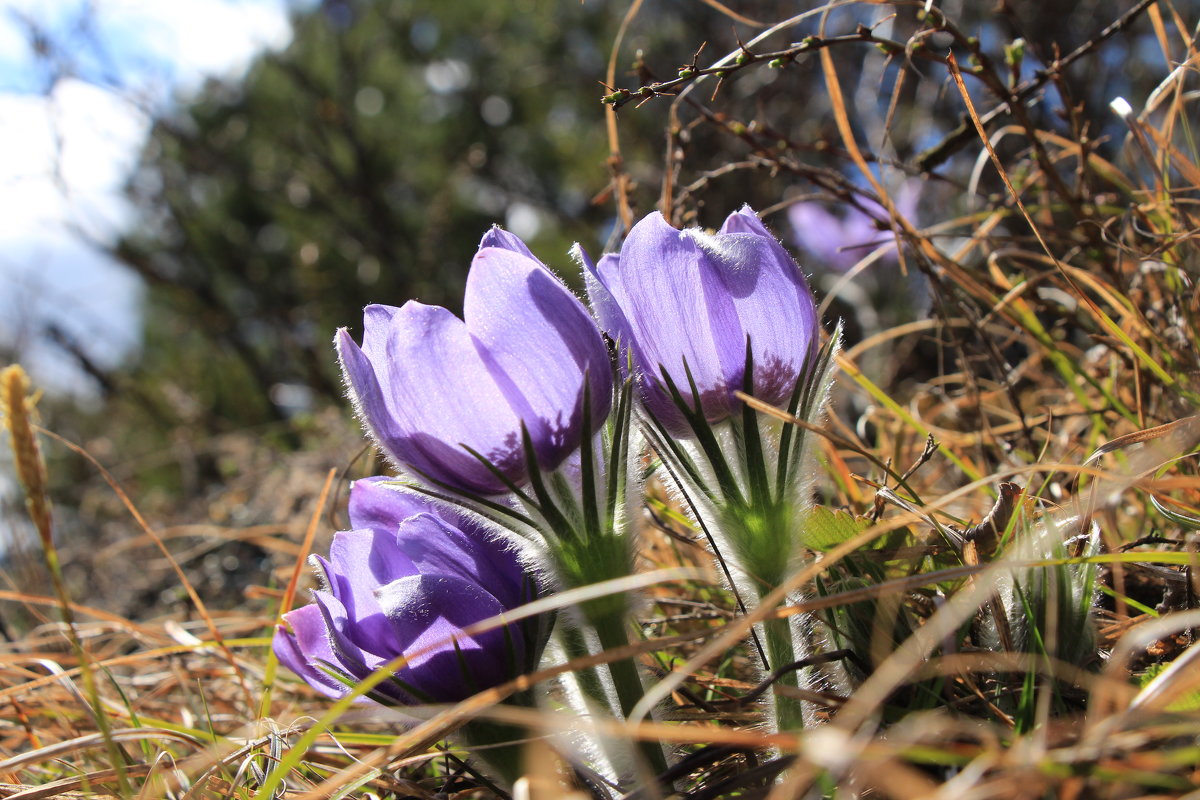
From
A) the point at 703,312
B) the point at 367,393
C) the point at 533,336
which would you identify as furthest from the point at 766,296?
the point at 367,393

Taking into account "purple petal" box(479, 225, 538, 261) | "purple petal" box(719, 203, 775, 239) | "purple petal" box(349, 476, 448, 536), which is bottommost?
"purple petal" box(349, 476, 448, 536)

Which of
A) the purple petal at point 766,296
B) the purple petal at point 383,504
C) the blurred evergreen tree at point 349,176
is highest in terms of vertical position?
the blurred evergreen tree at point 349,176

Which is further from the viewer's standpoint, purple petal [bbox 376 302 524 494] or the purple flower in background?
the purple flower in background

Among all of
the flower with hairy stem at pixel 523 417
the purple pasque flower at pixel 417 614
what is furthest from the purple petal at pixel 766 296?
the purple pasque flower at pixel 417 614

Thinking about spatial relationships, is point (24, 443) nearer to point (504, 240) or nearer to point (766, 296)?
point (504, 240)

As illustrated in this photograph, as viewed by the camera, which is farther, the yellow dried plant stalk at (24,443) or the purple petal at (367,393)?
the purple petal at (367,393)

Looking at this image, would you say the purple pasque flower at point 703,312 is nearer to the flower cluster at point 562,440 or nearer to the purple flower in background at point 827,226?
the flower cluster at point 562,440

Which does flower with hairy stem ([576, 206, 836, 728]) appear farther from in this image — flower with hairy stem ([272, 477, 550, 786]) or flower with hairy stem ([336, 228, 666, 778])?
flower with hairy stem ([272, 477, 550, 786])

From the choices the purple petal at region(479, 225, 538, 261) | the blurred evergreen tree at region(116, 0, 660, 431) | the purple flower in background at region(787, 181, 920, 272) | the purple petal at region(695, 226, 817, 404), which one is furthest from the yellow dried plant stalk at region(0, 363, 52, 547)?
the blurred evergreen tree at region(116, 0, 660, 431)
